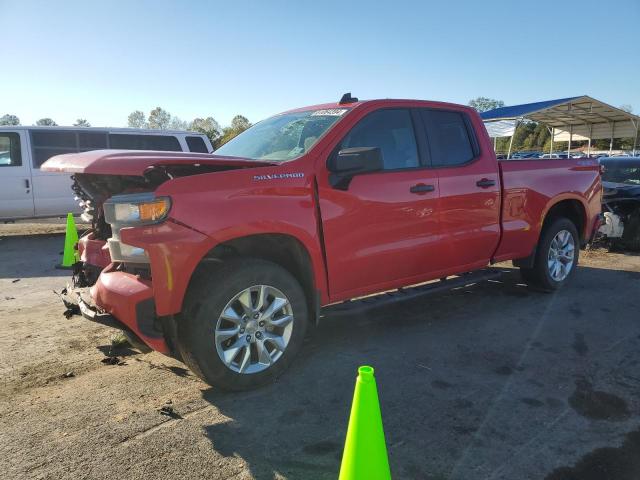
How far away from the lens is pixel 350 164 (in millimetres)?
3562

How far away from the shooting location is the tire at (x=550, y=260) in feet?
18.4

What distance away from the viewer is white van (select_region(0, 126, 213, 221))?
977cm

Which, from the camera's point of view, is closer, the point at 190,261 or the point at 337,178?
the point at 190,261

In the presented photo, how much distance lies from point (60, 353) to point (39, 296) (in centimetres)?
218

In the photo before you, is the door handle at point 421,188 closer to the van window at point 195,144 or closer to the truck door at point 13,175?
the van window at point 195,144

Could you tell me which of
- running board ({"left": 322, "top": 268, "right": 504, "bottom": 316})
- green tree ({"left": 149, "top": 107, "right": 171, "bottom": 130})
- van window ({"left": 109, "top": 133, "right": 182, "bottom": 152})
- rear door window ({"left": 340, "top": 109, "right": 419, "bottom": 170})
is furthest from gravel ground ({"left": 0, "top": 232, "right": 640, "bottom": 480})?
green tree ({"left": 149, "top": 107, "right": 171, "bottom": 130})

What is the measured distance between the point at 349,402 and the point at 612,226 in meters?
7.04

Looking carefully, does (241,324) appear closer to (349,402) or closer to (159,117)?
(349,402)

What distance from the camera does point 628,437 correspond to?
280cm

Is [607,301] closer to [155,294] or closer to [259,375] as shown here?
[259,375]

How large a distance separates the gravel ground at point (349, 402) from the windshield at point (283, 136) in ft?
5.51

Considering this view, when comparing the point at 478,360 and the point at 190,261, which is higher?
the point at 190,261

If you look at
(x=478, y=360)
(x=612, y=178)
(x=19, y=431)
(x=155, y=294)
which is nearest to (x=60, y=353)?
(x=19, y=431)

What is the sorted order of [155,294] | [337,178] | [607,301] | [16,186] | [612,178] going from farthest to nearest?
[16,186]
[612,178]
[607,301]
[337,178]
[155,294]
